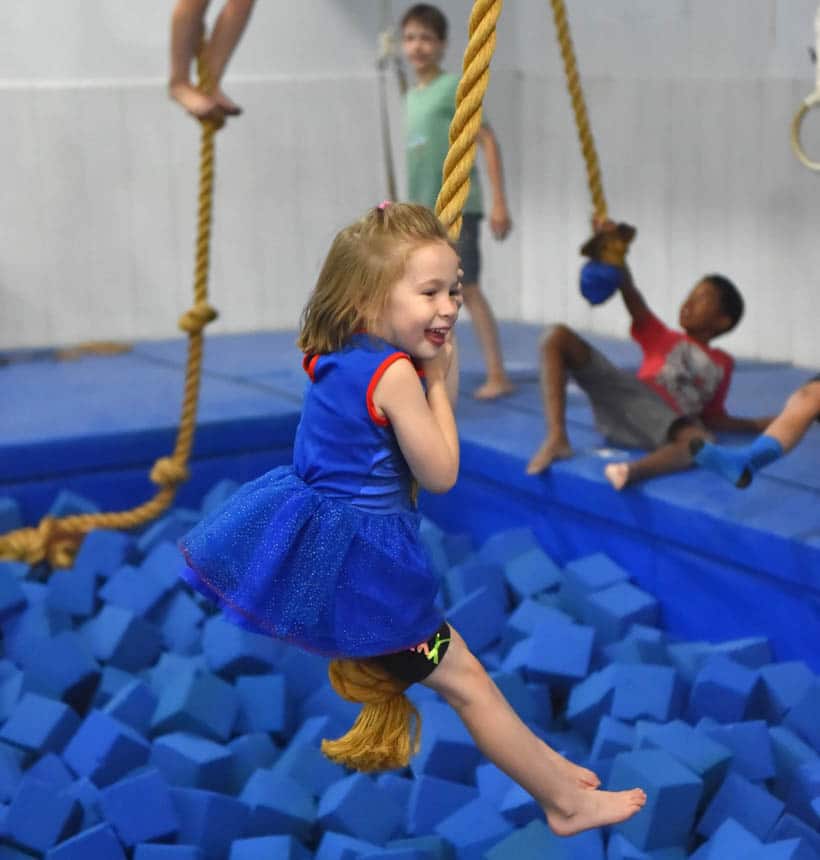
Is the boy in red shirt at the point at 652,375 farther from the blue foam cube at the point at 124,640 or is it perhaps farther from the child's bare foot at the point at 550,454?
the blue foam cube at the point at 124,640

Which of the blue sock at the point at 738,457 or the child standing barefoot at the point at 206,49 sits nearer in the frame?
the blue sock at the point at 738,457

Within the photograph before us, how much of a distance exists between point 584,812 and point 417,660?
37 cm

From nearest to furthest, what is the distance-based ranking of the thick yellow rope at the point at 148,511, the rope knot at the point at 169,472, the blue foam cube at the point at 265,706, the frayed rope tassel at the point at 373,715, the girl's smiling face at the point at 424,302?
the girl's smiling face at the point at 424,302
the frayed rope tassel at the point at 373,715
the blue foam cube at the point at 265,706
the thick yellow rope at the point at 148,511
the rope knot at the point at 169,472

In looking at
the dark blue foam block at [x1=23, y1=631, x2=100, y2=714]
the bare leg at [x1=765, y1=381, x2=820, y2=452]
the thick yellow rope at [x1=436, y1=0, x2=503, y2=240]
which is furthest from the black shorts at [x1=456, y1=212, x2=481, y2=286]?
the thick yellow rope at [x1=436, y1=0, x2=503, y2=240]

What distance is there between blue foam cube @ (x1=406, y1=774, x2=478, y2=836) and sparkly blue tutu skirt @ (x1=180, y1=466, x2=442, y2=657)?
0.83 meters

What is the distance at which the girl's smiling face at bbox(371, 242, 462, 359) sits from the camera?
152cm

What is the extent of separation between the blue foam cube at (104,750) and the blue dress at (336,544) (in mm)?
1011

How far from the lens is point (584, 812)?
1.79 metres

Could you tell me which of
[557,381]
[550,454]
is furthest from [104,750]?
[557,381]

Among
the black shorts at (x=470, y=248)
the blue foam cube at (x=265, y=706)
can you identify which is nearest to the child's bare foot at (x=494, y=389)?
the black shorts at (x=470, y=248)

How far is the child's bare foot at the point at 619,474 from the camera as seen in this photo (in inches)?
118

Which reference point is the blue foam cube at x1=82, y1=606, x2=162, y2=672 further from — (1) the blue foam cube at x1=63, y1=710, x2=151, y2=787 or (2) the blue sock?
(2) the blue sock

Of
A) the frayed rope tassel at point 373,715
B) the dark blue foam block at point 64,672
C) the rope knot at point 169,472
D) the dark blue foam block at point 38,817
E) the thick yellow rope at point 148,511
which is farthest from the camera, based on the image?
the rope knot at point 169,472

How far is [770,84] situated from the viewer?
4.34m
